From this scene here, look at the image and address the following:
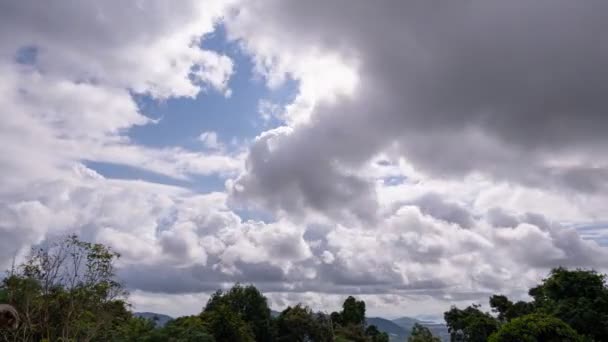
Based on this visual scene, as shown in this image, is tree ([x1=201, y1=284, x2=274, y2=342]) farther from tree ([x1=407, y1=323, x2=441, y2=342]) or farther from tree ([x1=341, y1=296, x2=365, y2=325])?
tree ([x1=407, y1=323, x2=441, y2=342])

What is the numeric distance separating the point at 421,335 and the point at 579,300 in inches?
725

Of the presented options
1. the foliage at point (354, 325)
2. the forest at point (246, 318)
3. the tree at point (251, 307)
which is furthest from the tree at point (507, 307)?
the tree at point (251, 307)

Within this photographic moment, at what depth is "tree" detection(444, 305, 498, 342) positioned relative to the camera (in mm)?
58594

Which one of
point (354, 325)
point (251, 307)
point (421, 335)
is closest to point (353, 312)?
point (354, 325)

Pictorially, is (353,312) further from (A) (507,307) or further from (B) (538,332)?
(B) (538,332)

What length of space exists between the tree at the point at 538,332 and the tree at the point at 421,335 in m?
23.2

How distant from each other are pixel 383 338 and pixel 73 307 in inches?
2186

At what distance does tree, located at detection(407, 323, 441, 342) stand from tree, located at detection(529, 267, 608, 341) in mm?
12998

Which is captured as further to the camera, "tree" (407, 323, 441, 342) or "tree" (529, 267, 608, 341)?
"tree" (407, 323, 441, 342)

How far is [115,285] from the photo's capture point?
3591cm

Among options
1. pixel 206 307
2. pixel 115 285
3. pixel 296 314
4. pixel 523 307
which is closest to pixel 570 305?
pixel 523 307

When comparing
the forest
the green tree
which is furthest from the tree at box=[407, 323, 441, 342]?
the green tree

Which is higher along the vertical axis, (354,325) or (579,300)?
(579,300)

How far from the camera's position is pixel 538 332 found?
107 ft
